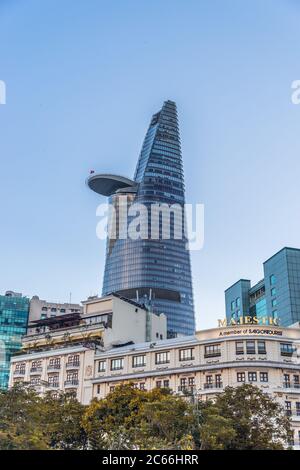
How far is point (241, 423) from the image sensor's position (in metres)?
53.3

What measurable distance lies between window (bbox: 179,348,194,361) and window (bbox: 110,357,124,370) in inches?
397

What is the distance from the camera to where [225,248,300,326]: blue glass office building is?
130375mm

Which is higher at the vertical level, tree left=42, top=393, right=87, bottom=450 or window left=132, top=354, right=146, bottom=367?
window left=132, top=354, right=146, bottom=367

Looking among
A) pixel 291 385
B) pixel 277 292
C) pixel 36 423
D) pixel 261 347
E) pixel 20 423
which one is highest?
pixel 277 292

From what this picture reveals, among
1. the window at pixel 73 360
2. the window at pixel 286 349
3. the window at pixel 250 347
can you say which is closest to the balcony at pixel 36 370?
the window at pixel 73 360

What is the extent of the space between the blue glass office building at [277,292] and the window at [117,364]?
1797 inches

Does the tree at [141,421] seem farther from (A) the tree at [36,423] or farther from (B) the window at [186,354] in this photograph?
(B) the window at [186,354]

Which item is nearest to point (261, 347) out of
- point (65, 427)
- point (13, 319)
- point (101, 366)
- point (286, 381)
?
point (286, 381)

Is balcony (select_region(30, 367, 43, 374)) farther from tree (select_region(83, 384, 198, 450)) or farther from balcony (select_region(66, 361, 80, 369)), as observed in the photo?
tree (select_region(83, 384, 198, 450))

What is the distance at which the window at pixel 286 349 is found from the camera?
257 ft

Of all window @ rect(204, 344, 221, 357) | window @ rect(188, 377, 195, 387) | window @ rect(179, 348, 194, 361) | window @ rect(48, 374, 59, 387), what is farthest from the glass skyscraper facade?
window @ rect(204, 344, 221, 357)

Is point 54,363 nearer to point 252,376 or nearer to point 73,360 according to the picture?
point 73,360

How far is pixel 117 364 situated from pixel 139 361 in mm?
3889
